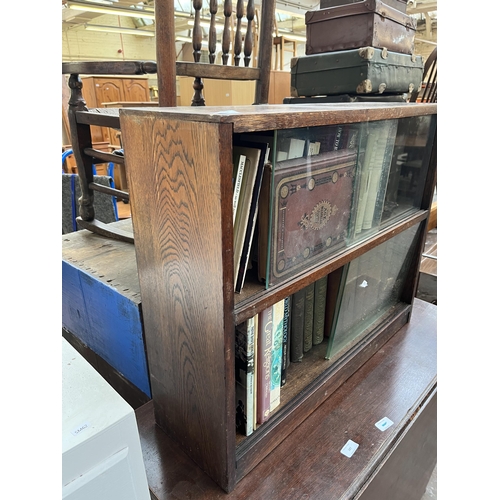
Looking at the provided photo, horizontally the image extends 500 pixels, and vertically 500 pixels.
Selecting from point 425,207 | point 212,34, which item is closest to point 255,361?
point 425,207

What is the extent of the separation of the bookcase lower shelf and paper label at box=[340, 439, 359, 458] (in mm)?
10

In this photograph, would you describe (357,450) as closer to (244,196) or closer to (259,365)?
(259,365)

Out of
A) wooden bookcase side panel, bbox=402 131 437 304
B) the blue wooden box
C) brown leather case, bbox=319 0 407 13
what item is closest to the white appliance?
the blue wooden box

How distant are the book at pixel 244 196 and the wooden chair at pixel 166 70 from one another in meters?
0.50

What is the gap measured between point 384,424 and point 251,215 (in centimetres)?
63

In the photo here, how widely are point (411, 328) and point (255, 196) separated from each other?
3.02 feet

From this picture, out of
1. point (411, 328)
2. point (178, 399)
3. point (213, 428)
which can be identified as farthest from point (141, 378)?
point (411, 328)

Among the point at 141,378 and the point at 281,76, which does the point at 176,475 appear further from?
the point at 281,76

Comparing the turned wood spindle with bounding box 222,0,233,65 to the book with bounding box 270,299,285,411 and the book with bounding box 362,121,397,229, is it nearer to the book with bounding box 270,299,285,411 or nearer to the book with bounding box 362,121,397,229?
the book with bounding box 362,121,397,229

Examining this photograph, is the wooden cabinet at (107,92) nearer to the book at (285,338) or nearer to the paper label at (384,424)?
the book at (285,338)

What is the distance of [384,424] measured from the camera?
0.88 metres

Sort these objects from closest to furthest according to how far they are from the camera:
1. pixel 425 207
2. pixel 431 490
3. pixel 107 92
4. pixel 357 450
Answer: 1. pixel 357 450
2. pixel 425 207
3. pixel 431 490
4. pixel 107 92

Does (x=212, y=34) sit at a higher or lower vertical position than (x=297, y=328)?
higher

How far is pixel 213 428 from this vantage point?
0.67 meters
